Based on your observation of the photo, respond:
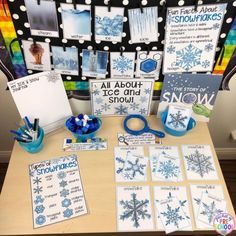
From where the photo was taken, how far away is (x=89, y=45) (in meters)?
0.94

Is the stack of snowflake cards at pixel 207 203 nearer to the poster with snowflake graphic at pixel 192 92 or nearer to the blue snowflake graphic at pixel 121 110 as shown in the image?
the poster with snowflake graphic at pixel 192 92

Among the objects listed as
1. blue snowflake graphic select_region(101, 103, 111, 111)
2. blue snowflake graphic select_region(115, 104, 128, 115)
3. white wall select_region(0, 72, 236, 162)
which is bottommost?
white wall select_region(0, 72, 236, 162)

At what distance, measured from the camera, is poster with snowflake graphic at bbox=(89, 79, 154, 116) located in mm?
1048

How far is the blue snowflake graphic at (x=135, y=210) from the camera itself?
0.85 metres

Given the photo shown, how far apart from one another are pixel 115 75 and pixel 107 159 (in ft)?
1.06

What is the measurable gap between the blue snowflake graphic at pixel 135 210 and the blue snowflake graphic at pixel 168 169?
12 cm

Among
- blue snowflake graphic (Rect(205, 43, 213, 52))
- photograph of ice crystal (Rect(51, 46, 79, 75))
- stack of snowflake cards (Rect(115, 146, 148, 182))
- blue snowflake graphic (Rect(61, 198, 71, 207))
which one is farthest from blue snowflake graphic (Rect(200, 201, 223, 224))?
photograph of ice crystal (Rect(51, 46, 79, 75))

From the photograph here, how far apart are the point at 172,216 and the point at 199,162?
245 millimetres

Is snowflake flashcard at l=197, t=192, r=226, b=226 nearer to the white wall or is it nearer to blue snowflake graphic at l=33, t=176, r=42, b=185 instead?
the white wall

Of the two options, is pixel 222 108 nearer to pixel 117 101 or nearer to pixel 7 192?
pixel 117 101
